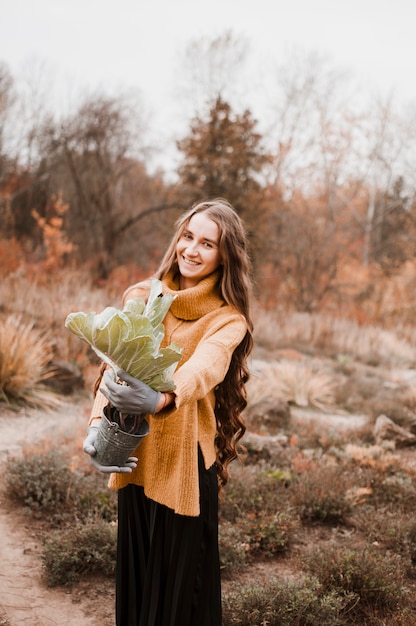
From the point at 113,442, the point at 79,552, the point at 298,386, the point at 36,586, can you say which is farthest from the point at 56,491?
the point at 298,386

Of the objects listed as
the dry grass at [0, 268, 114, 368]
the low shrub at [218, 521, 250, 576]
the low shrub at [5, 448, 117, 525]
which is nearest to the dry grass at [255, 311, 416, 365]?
the dry grass at [0, 268, 114, 368]

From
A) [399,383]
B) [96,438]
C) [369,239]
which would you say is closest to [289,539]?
[96,438]

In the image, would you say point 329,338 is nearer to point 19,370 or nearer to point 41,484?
point 19,370

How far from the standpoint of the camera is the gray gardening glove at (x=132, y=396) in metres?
1.62

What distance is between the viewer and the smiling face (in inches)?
89.5

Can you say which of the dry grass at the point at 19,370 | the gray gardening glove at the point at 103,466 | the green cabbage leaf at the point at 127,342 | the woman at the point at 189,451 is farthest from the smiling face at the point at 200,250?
the dry grass at the point at 19,370

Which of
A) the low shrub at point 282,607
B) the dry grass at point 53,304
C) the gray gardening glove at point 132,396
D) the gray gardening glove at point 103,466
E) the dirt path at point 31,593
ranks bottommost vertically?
the dirt path at point 31,593

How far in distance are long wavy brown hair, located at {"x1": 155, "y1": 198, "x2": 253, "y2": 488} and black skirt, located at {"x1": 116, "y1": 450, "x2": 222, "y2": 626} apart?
0.26 m

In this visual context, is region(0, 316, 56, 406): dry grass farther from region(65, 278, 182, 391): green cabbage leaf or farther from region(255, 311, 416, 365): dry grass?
region(255, 311, 416, 365): dry grass

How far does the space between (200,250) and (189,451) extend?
79 centimetres

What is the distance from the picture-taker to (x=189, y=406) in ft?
6.81

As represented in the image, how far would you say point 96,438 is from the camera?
1816 millimetres

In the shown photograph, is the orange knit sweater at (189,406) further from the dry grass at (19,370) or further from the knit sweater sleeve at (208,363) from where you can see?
the dry grass at (19,370)

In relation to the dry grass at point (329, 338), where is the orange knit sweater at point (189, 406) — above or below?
above
